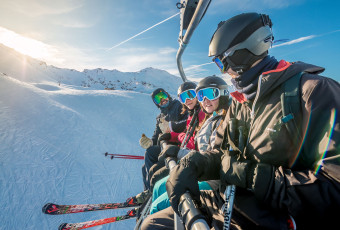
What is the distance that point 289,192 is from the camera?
105 centimetres

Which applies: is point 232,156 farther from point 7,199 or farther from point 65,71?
point 65,71

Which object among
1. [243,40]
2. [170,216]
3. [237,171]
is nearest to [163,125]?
[170,216]

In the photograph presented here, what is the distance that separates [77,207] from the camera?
4.03 m

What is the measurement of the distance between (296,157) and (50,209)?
482 cm

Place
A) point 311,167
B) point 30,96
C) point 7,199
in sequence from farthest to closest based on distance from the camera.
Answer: point 30,96
point 7,199
point 311,167

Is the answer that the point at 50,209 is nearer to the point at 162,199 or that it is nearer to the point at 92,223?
the point at 92,223

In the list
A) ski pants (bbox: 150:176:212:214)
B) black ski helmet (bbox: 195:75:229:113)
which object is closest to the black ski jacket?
black ski helmet (bbox: 195:75:229:113)

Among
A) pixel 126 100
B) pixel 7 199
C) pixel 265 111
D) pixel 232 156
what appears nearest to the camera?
pixel 265 111

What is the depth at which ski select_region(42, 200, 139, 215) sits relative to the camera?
12.3ft

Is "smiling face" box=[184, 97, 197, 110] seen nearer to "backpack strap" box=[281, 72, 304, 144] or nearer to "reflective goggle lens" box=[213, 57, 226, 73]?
"reflective goggle lens" box=[213, 57, 226, 73]

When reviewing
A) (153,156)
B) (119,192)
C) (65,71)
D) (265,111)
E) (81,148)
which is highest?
(65,71)

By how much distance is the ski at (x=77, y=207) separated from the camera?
3762mm

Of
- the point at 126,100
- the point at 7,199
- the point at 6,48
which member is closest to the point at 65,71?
the point at 6,48

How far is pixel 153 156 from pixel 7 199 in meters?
3.45
